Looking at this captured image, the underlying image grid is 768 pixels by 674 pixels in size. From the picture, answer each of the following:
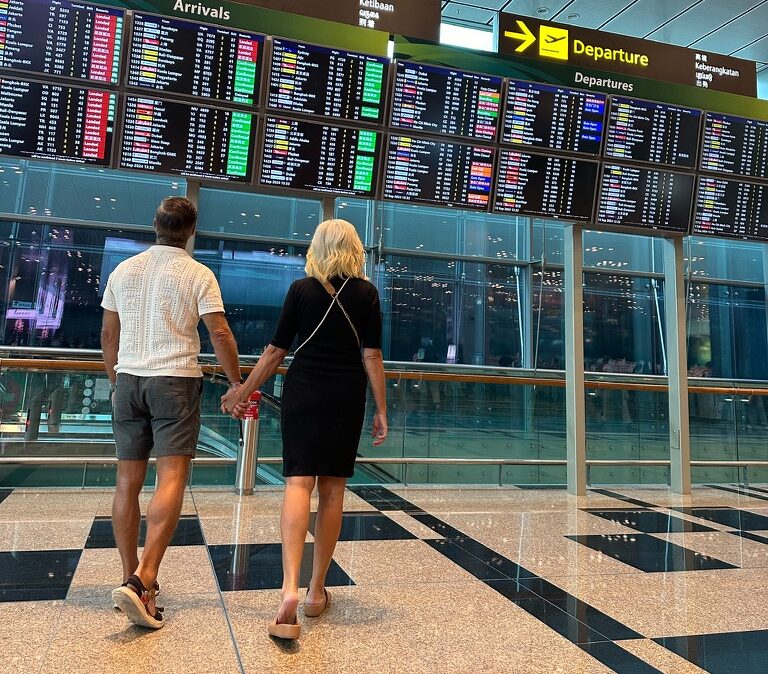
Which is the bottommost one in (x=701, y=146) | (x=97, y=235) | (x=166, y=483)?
(x=166, y=483)

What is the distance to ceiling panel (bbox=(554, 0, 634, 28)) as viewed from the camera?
651cm

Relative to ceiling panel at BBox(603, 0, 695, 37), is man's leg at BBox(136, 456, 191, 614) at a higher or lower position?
lower

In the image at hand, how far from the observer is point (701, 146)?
5.00m

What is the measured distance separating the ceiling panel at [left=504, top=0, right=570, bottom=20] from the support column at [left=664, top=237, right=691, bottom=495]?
3022mm

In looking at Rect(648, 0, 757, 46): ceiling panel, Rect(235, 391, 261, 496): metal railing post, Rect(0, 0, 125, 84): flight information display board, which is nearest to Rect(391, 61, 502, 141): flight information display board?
Rect(0, 0, 125, 84): flight information display board

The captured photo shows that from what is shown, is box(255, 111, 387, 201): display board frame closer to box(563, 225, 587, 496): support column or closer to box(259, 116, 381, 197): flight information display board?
box(259, 116, 381, 197): flight information display board

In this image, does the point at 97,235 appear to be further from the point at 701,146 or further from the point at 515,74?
the point at 701,146

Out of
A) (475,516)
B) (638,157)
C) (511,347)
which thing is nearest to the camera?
(475,516)

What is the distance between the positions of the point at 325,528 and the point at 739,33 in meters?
7.38

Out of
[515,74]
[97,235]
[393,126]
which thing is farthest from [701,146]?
[97,235]

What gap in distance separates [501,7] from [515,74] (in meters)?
2.23

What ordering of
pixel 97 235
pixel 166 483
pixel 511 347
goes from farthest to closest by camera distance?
pixel 511 347 < pixel 97 235 < pixel 166 483

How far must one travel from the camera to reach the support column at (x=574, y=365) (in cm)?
496

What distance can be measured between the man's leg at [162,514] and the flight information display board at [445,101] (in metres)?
2.96
